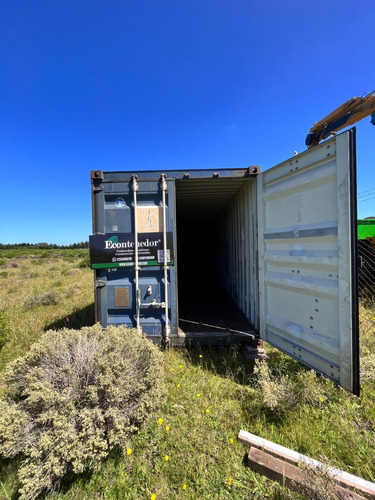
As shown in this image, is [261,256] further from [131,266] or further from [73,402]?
[73,402]

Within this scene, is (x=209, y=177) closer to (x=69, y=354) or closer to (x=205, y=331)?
(x=205, y=331)

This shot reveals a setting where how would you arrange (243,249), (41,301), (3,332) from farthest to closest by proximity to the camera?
(41,301), (243,249), (3,332)

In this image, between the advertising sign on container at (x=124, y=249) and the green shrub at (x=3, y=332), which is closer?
the advertising sign on container at (x=124, y=249)

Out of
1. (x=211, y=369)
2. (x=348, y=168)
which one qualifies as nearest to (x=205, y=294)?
(x=211, y=369)

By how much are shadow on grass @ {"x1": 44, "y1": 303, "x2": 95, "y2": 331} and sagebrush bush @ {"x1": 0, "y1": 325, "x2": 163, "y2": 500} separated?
247cm

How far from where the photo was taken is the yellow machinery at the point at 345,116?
6309 mm

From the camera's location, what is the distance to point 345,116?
271 inches

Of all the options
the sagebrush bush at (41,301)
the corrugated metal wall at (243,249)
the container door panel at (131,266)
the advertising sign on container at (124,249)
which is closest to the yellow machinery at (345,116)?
the corrugated metal wall at (243,249)

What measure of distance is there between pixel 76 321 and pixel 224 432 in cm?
439

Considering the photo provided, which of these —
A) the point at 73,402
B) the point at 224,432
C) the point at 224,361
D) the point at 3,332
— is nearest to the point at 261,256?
the point at 224,361

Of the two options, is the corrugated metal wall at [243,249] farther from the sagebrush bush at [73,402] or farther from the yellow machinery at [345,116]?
the yellow machinery at [345,116]

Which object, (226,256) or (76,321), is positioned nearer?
(76,321)

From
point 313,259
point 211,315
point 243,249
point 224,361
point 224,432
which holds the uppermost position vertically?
point 243,249

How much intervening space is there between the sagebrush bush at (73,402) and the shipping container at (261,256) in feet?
3.12
